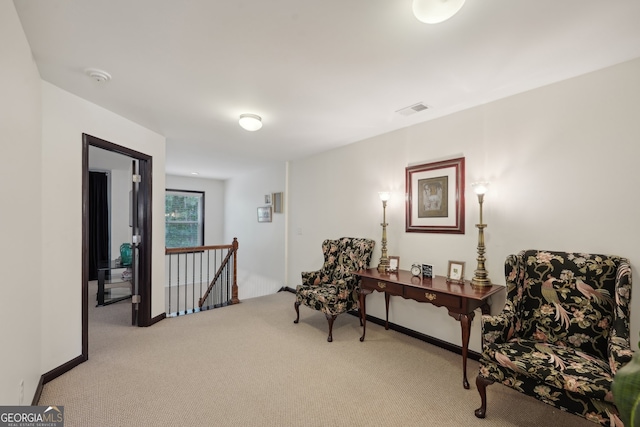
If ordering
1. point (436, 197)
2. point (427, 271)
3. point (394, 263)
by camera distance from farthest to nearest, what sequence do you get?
point (394, 263) < point (436, 197) < point (427, 271)

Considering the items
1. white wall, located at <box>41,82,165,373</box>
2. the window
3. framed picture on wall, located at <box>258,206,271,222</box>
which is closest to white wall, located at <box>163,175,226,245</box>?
the window

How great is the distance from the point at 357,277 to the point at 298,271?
5.92 ft

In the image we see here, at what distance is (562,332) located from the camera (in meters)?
1.92

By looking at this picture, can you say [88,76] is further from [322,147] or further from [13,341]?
[322,147]

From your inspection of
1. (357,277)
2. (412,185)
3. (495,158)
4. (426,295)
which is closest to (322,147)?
(412,185)

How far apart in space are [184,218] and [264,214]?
259cm

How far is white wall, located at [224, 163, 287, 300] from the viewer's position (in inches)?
210

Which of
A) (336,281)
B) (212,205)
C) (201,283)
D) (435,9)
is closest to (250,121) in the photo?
(435,9)

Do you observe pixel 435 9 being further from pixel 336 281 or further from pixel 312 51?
pixel 336 281

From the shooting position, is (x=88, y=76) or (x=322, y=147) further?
(x=322, y=147)

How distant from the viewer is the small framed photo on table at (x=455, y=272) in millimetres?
2615

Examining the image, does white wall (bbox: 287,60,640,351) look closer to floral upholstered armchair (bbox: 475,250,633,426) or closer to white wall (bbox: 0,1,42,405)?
floral upholstered armchair (bbox: 475,250,633,426)

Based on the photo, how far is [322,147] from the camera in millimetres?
4129

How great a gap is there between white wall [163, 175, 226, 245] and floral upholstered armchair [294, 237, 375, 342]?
14.3 feet
